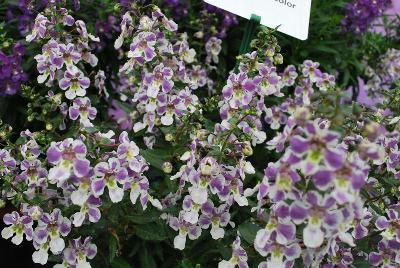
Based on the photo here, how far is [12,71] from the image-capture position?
2.49 m

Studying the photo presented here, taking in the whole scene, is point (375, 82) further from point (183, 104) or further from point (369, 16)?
point (183, 104)

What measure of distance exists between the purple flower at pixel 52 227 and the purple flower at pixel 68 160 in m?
0.29

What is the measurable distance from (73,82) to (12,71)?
39 centimetres

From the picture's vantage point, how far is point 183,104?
2.22 meters

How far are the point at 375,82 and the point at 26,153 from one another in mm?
2101

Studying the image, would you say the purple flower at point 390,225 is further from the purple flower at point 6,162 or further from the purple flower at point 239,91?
the purple flower at point 6,162

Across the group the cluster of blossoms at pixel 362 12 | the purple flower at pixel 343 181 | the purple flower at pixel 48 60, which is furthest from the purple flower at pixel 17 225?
the cluster of blossoms at pixel 362 12

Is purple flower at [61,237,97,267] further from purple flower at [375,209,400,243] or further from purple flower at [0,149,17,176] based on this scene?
purple flower at [375,209,400,243]

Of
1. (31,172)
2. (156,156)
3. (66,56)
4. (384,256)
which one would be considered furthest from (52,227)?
(384,256)

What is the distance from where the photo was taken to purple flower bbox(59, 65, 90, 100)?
2.22 m

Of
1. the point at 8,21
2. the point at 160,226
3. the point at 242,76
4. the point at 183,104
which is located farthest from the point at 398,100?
the point at 8,21

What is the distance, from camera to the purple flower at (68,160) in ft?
5.20

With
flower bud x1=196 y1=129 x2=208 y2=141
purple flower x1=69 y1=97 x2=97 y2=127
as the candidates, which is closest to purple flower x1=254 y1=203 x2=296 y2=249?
flower bud x1=196 y1=129 x2=208 y2=141

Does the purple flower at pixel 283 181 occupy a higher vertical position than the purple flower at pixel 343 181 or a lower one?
lower
